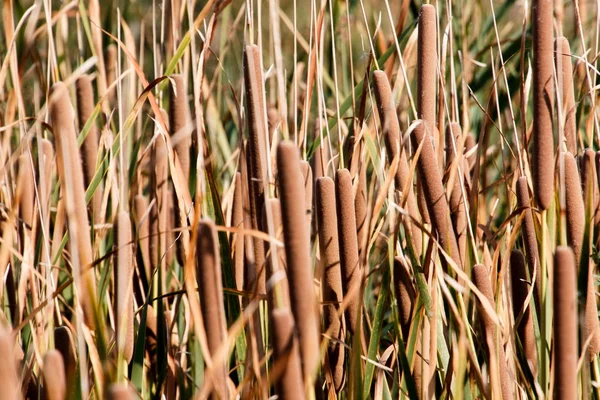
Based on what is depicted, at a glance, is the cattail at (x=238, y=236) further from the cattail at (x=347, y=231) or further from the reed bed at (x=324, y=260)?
the cattail at (x=347, y=231)

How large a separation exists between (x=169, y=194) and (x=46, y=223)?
419 mm

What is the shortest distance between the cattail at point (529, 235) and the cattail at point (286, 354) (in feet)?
1.15

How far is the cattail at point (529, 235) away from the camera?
2.34 ft

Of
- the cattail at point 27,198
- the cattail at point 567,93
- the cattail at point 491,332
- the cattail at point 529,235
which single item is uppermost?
the cattail at point 567,93

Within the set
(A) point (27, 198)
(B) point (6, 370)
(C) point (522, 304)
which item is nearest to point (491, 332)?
(C) point (522, 304)

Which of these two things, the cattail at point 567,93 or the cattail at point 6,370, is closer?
the cattail at point 6,370

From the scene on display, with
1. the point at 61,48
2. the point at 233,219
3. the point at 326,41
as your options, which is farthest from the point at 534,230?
the point at 326,41

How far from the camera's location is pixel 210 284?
0.46 metres

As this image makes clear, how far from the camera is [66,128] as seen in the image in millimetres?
551

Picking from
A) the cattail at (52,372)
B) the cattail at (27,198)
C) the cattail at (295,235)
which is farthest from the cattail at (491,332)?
the cattail at (27,198)

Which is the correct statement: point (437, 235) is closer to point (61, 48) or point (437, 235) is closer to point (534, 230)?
point (534, 230)

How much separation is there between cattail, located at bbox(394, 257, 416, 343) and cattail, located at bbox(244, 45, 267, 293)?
132mm

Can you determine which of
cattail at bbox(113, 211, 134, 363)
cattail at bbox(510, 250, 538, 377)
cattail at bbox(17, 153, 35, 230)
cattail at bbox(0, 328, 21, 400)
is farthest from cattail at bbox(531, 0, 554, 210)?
cattail at bbox(17, 153, 35, 230)

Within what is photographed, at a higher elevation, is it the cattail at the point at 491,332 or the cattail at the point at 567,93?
the cattail at the point at 567,93
